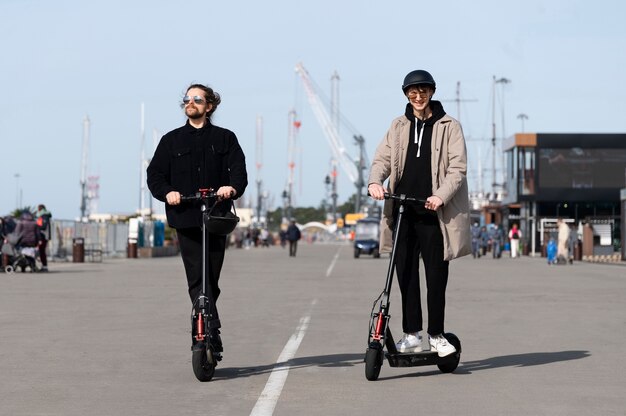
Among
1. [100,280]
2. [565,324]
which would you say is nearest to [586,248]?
[100,280]

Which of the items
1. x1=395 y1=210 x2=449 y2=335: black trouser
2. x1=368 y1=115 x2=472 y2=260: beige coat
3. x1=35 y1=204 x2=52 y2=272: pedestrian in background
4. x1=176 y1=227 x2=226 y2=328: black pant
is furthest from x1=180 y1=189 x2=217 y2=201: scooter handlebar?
x1=35 y1=204 x2=52 y2=272: pedestrian in background

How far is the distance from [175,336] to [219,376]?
341 cm

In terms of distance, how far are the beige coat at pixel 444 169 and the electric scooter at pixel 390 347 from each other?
0.65 feet

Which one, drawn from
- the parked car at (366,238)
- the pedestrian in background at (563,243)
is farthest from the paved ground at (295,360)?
the parked car at (366,238)

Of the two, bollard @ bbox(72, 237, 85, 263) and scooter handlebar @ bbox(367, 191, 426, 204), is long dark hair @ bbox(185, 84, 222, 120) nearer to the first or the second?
scooter handlebar @ bbox(367, 191, 426, 204)

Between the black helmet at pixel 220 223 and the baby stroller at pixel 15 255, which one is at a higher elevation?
the black helmet at pixel 220 223

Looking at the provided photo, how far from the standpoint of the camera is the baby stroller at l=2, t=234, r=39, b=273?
102 feet

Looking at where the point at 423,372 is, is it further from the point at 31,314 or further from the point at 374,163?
the point at 31,314

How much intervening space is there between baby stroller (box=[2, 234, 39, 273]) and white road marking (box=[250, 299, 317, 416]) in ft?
64.9

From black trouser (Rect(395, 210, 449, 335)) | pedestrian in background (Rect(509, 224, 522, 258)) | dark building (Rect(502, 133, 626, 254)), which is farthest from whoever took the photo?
dark building (Rect(502, 133, 626, 254))

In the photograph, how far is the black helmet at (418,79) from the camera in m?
8.52

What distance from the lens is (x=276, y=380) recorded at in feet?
27.8

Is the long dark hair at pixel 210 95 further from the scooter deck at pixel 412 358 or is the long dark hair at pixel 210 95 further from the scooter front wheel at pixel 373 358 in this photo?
the scooter deck at pixel 412 358

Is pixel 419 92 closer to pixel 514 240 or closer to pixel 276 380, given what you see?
pixel 276 380
